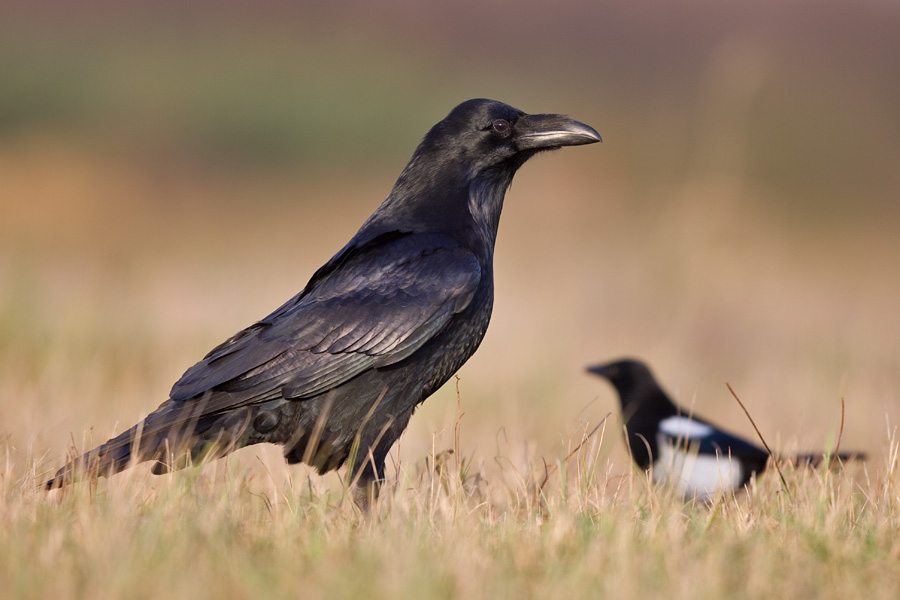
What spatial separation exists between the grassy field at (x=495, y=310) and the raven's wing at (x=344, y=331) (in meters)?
0.39

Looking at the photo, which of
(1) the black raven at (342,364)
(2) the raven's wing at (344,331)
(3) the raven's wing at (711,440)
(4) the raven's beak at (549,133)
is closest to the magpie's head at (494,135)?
(4) the raven's beak at (549,133)

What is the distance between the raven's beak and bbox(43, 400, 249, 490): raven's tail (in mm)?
1932

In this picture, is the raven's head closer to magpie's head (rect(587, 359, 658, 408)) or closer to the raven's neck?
the raven's neck

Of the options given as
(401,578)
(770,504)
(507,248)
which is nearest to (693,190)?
(507,248)

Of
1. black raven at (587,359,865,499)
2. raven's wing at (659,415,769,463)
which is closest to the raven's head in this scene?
black raven at (587,359,865,499)

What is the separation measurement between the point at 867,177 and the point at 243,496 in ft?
69.4

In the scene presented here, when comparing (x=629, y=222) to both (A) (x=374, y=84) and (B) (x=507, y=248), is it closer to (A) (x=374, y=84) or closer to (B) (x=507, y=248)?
(B) (x=507, y=248)

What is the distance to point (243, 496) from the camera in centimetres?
396

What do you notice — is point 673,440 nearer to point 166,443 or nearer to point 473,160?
point 473,160

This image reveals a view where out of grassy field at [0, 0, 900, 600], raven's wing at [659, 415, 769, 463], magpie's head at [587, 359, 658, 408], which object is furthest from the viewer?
magpie's head at [587, 359, 658, 408]

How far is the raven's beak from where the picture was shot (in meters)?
5.08

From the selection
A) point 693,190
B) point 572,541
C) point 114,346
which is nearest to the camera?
point 572,541

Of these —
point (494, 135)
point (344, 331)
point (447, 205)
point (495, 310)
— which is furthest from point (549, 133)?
point (495, 310)

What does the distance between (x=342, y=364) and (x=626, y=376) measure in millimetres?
3196
